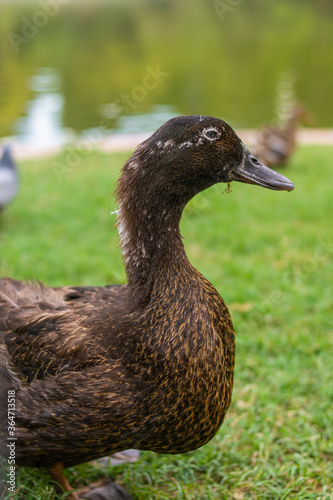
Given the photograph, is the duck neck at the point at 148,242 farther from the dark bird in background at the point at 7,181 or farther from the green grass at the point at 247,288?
the dark bird in background at the point at 7,181

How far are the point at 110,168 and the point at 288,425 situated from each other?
542 centimetres

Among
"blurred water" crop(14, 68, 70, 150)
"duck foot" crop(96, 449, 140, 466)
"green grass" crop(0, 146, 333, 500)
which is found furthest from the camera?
"blurred water" crop(14, 68, 70, 150)

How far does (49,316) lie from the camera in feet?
7.85

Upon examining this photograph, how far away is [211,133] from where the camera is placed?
2127mm

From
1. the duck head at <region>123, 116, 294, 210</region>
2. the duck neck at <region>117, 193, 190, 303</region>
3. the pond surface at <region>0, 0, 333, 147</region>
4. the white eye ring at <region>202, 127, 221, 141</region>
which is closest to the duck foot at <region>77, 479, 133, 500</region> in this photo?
the duck neck at <region>117, 193, 190, 303</region>

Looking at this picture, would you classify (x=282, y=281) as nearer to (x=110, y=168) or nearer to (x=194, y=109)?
(x=110, y=168)

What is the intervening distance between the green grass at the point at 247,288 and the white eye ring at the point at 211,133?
5.07ft

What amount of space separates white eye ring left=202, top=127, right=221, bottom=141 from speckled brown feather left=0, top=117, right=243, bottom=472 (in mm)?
24

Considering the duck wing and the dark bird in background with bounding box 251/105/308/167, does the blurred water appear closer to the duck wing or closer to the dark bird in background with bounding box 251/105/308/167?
the dark bird in background with bounding box 251/105/308/167

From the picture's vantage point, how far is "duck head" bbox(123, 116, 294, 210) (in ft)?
6.95

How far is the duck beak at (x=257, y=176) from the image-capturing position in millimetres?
2227

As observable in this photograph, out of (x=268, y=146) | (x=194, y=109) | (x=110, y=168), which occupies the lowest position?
(x=110, y=168)

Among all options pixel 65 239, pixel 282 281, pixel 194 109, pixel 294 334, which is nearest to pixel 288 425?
pixel 294 334

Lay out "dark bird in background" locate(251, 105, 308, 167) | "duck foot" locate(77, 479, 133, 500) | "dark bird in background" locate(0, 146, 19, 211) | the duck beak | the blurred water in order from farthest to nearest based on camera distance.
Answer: the blurred water
"dark bird in background" locate(251, 105, 308, 167)
"dark bird in background" locate(0, 146, 19, 211)
"duck foot" locate(77, 479, 133, 500)
the duck beak
